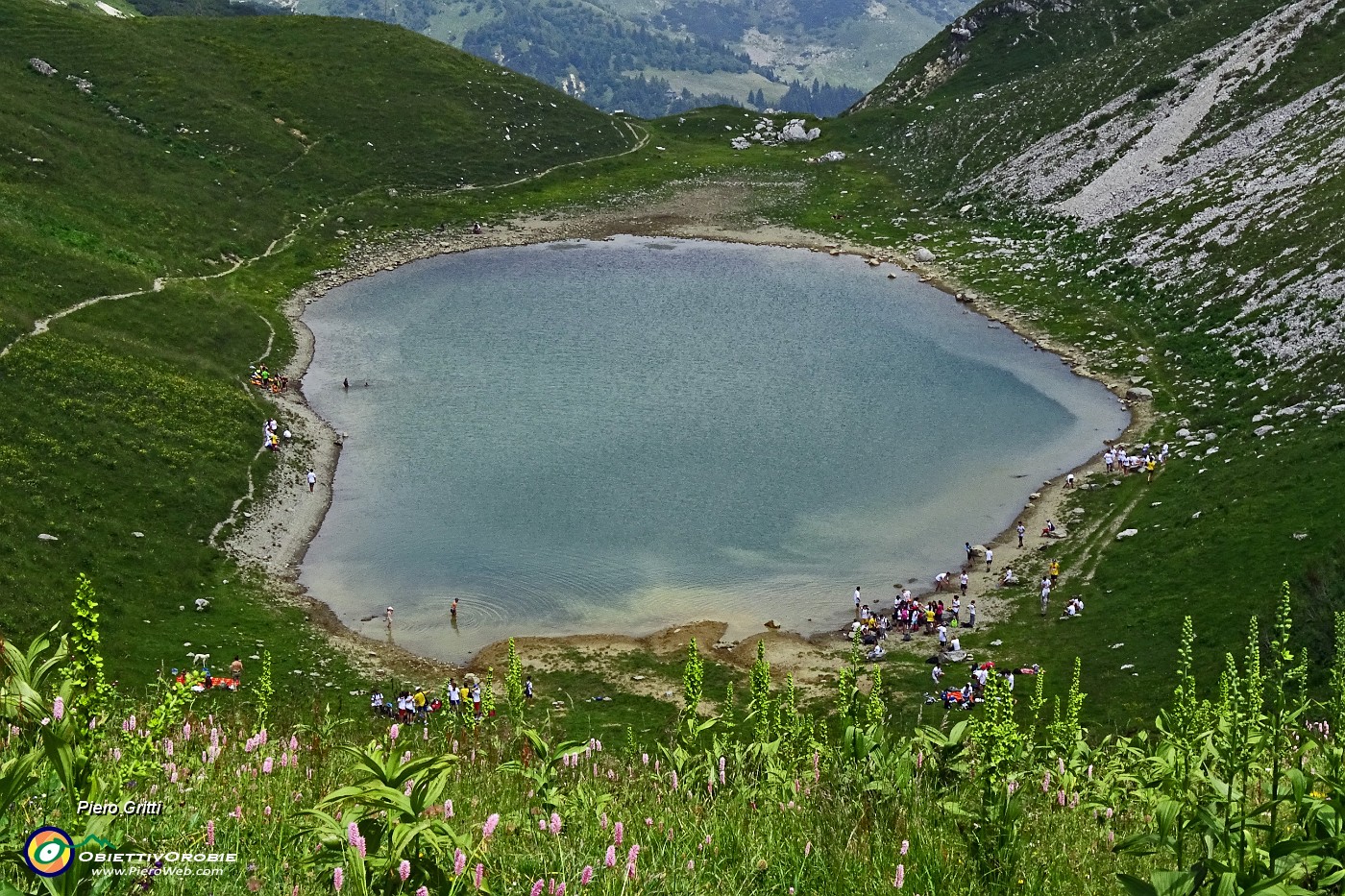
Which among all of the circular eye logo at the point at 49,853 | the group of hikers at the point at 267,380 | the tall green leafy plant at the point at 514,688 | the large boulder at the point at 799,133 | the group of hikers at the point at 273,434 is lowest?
the group of hikers at the point at 273,434

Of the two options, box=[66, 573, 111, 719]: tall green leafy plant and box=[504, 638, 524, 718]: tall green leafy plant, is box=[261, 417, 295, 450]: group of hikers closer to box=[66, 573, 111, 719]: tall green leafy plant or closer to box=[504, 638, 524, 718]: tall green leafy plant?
box=[504, 638, 524, 718]: tall green leafy plant

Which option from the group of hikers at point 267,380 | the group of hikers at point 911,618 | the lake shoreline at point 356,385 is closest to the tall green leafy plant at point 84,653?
the lake shoreline at point 356,385

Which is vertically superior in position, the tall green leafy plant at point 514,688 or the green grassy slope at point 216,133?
the green grassy slope at point 216,133

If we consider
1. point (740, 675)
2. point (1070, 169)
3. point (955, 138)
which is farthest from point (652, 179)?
point (740, 675)

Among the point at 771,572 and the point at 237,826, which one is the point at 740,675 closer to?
the point at 771,572

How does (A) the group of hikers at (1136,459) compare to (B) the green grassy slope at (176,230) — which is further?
(A) the group of hikers at (1136,459)

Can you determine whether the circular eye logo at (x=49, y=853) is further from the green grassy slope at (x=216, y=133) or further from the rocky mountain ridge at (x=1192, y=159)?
the green grassy slope at (x=216, y=133)

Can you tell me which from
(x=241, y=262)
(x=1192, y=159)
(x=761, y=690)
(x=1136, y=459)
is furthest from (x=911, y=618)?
(x=241, y=262)
